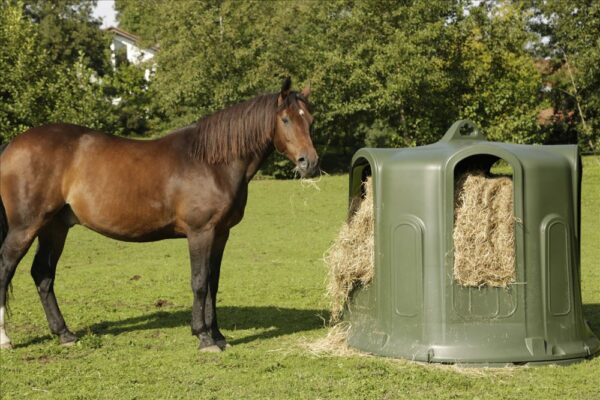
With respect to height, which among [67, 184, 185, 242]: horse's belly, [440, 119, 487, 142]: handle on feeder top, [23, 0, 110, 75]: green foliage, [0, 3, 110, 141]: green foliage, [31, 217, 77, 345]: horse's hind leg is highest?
[23, 0, 110, 75]: green foliage

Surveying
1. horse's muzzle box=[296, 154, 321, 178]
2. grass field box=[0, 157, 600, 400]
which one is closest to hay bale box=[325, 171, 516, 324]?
grass field box=[0, 157, 600, 400]

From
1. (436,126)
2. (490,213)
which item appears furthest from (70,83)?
(490,213)

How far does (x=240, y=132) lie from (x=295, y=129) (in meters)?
0.58

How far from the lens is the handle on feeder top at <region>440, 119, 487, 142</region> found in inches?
264

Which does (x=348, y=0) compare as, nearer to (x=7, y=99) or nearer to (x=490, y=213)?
(x=7, y=99)

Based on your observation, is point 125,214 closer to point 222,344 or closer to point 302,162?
point 222,344

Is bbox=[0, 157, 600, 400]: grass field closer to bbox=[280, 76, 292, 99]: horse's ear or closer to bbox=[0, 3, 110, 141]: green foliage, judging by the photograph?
bbox=[280, 76, 292, 99]: horse's ear

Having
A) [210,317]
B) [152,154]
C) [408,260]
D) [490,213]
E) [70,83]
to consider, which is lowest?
[210,317]

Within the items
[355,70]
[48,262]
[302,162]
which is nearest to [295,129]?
[302,162]

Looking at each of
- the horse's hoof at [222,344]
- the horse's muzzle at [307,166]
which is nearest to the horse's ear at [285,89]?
the horse's muzzle at [307,166]

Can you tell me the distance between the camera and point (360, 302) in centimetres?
679

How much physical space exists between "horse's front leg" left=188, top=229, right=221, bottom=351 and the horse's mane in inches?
29.0

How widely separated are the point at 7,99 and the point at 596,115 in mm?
24124

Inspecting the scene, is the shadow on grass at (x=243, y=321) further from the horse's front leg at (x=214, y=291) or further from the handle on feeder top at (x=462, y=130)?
the handle on feeder top at (x=462, y=130)
